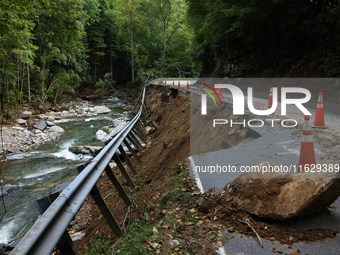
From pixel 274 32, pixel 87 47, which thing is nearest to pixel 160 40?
pixel 87 47

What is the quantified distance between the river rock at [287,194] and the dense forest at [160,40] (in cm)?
878

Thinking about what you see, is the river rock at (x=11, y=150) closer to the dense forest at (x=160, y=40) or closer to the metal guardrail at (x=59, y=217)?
the dense forest at (x=160, y=40)

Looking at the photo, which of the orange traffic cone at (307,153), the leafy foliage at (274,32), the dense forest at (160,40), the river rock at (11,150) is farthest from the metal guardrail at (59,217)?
the river rock at (11,150)

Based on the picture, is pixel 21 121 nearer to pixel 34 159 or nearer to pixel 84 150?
pixel 34 159

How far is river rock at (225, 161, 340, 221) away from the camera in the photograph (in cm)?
265

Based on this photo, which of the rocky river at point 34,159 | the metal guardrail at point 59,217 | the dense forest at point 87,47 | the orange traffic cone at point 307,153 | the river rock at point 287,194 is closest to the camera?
the metal guardrail at point 59,217

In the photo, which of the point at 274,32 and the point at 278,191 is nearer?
the point at 278,191

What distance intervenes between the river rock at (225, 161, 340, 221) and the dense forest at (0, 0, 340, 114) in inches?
346

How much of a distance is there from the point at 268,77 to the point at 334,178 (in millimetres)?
15433

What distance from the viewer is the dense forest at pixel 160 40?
40.1 ft

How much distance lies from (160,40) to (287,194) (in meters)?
43.0

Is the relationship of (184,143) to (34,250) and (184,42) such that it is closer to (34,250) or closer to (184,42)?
(34,250)

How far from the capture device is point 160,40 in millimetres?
42250

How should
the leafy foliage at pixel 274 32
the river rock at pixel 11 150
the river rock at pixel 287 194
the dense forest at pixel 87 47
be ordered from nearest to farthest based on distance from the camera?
the river rock at pixel 287 194, the leafy foliage at pixel 274 32, the river rock at pixel 11 150, the dense forest at pixel 87 47
